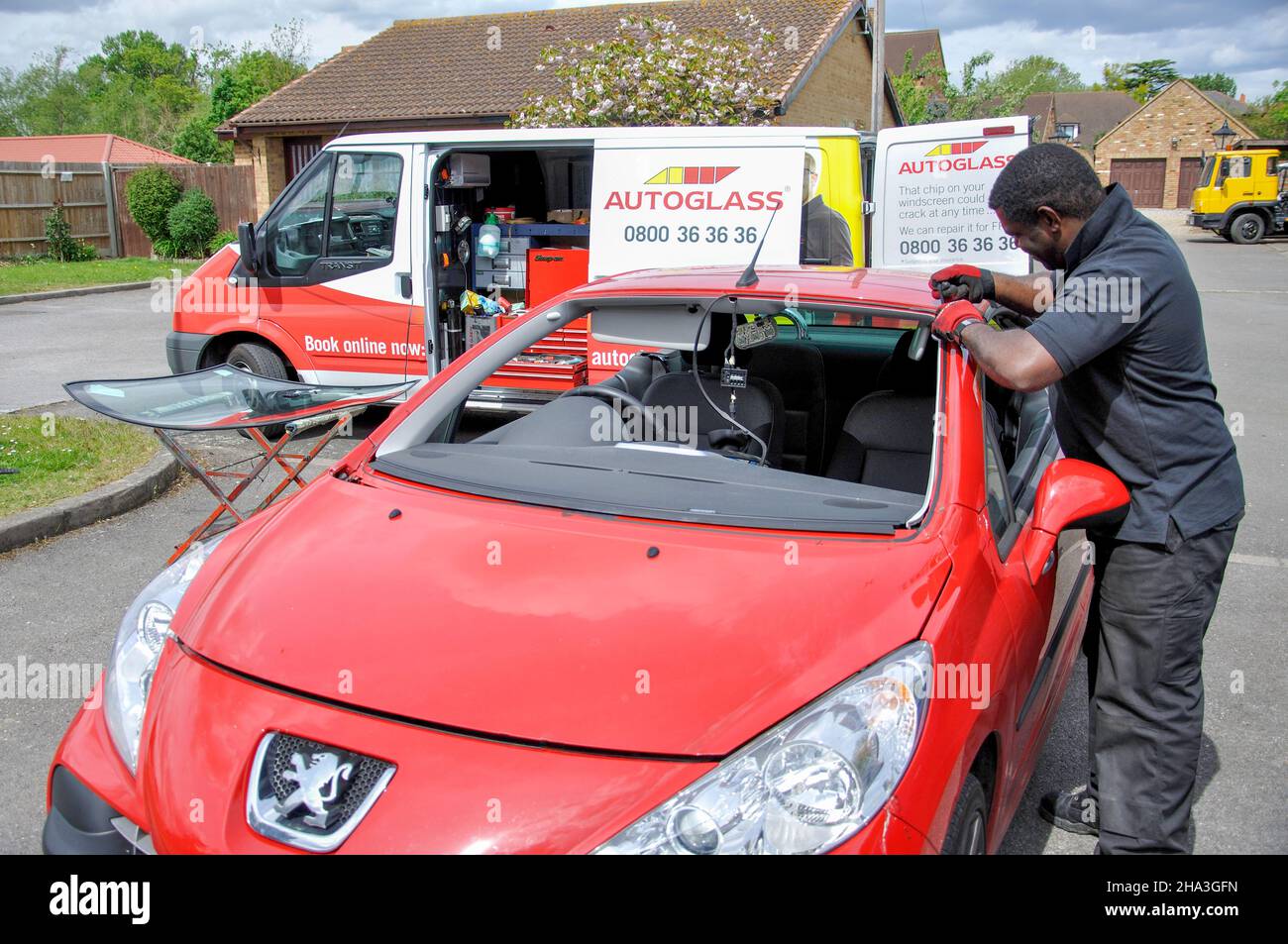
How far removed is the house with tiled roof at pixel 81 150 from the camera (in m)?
37.4

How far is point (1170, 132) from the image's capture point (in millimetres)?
60062

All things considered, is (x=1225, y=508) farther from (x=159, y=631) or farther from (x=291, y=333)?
(x=291, y=333)

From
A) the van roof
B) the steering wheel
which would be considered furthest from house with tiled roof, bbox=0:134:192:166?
the steering wheel

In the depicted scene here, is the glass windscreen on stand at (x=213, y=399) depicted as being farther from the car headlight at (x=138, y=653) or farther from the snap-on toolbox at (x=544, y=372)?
the snap-on toolbox at (x=544, y=372)

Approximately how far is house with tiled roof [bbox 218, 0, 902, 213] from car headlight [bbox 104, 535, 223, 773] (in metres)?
19.9

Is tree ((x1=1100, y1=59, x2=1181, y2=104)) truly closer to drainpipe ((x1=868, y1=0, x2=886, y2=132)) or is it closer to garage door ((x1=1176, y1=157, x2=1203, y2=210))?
garage door ((x1=1176, y1=157, x2=1203, y2=210))

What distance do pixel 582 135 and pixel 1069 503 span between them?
5.81 metres

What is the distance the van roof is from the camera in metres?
7.17

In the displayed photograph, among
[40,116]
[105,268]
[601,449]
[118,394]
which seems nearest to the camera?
[601,449]

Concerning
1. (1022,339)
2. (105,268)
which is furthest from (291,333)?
(105,268)

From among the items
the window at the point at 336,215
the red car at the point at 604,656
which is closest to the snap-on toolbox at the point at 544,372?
the window at the point at 336,215

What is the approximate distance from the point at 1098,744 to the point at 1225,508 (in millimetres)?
729
